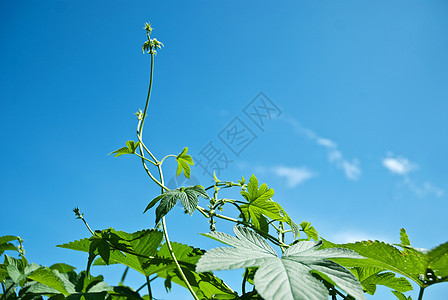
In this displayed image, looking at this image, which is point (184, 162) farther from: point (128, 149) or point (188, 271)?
point (188, 271)

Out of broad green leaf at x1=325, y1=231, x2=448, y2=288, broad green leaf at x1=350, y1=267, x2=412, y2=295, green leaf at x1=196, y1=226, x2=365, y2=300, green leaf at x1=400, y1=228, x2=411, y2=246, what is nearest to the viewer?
green leaf at x1=196, y1=226, x2=365, y2=300

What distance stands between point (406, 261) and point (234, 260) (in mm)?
463

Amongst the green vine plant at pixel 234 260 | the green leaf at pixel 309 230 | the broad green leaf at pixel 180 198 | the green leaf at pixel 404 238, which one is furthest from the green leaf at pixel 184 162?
the green leaf at pixel 404 238

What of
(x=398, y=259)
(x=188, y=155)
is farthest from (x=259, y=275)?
(x=188, y=155)

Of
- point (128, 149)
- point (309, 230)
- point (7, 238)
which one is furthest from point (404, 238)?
point (7, 238)

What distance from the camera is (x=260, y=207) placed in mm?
1209

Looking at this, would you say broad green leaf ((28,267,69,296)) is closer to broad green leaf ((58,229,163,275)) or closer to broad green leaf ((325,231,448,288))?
broad green leaf ((58,229,163,275))

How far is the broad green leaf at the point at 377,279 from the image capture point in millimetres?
1036

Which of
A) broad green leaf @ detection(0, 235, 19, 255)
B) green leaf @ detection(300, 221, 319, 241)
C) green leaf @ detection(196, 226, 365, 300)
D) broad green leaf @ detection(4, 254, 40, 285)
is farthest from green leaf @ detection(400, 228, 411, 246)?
broad green leaf @ detection(0, 235, 19, 255)

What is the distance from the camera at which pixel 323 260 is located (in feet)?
2.22

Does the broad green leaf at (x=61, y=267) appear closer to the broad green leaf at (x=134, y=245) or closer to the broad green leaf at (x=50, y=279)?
the broad green leaf at (x=50, y=279)

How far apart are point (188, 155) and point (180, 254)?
1.34 ft

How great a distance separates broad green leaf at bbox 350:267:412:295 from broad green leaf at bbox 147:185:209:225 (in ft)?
1.75

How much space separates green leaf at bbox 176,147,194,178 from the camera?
131cm
